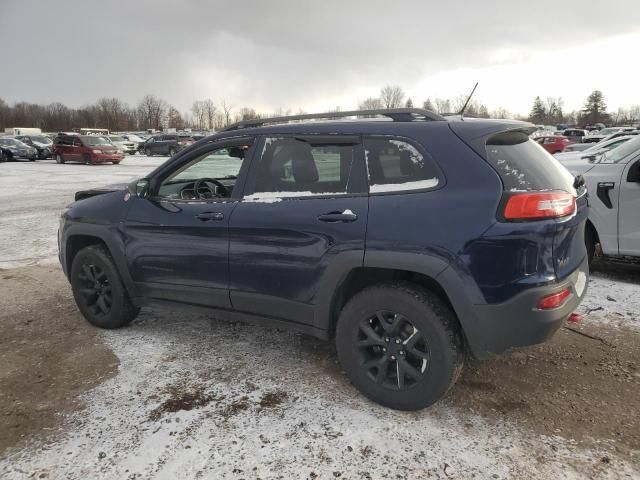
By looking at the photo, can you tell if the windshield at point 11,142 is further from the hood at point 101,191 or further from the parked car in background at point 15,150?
the hood at point 101,191

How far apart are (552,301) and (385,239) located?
3.09ft

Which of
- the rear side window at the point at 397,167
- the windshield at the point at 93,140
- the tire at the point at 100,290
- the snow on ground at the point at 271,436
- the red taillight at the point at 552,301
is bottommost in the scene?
the snow on ground at the point at 271,436

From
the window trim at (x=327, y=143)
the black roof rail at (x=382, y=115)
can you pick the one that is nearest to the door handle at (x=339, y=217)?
the window trim at (x=327, y=143)

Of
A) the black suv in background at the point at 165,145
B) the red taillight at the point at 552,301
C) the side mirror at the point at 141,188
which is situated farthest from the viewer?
the black suv in background at the point at 165,145

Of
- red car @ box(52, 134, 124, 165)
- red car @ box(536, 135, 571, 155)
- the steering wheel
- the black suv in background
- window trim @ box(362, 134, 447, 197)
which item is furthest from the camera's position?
the black suv in background

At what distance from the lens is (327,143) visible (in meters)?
3.18

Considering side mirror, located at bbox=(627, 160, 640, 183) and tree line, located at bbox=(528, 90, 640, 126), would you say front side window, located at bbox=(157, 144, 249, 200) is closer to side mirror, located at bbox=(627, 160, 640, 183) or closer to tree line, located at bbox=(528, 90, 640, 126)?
side mirror, located at bbox=(627, 160, 640, 183)

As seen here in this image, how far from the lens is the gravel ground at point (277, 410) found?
2.53m

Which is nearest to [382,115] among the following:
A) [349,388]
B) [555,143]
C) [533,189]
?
[533,189]

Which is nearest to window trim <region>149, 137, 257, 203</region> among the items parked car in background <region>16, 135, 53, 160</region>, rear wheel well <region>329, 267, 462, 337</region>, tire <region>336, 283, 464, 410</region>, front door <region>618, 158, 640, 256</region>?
rear wheel well <region>329, 267, 462, 337</region>

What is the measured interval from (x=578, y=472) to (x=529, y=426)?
407mm

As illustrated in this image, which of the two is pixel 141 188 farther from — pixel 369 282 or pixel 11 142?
pixel 11 142

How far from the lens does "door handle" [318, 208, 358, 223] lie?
2928 millimetres

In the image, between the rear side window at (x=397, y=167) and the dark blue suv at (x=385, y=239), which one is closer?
the dark blue suv at (x=385, y=239)
